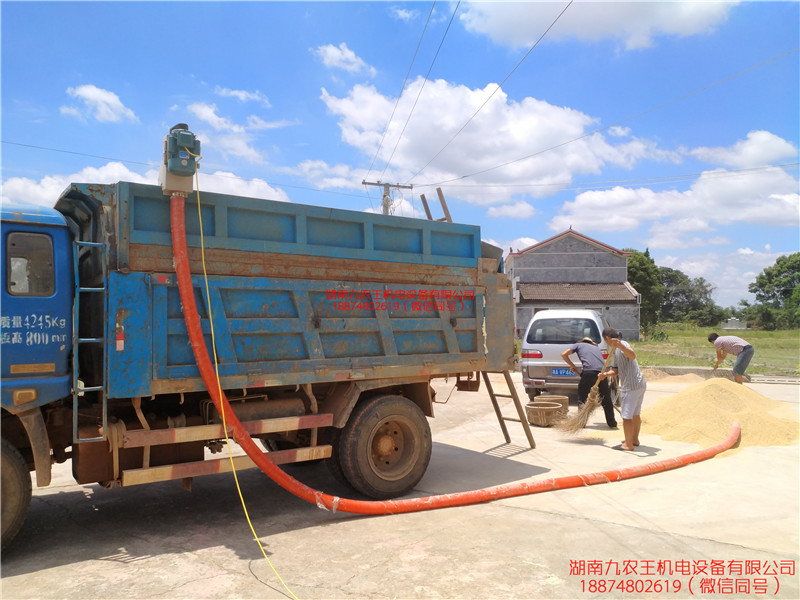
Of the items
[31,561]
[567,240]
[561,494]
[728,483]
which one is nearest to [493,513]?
[561,494]

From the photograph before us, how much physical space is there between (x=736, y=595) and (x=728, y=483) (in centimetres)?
268

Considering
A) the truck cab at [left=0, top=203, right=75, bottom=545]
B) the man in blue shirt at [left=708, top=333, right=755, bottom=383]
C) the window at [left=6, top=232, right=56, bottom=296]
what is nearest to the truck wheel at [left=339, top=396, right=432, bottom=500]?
the truck cab at [left=0, top=203, right=75, bottom=545]

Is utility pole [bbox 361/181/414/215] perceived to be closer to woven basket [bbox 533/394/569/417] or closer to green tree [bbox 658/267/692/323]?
woven basket [bbox 533/394/569/417]

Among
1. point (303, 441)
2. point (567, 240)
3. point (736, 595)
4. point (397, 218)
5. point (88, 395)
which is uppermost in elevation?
point (567, 240)

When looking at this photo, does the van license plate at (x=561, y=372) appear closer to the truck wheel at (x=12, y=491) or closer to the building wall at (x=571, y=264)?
the truck wheel at (x=12, y=491)

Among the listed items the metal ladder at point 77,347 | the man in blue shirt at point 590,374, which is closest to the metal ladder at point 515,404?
the man in blue shirt at point 590,374

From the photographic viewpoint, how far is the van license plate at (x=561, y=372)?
34.4 ft

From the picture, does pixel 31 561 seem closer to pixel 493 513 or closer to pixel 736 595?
pixel 493 513

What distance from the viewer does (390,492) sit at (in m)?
5.79

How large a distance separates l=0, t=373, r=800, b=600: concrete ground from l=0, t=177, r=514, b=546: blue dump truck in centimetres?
55

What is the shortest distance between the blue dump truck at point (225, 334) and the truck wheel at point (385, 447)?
0.05 ft

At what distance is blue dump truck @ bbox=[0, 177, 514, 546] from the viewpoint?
433 centimetres

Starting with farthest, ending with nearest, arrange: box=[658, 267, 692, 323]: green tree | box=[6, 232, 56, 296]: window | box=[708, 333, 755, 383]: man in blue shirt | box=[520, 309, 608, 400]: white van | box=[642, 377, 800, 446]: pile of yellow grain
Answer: box=[658, 267, 692, 323]: green tree → box=[708, 333, 755, 383]: man in blue shirt → box=[520, 309, 608, 400]: white van → box=[642, 377, 800, 446]: pile of yellow grain → box=[6, 232, 56, 296]: window

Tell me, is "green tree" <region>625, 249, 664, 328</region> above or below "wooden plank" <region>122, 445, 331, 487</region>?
above
